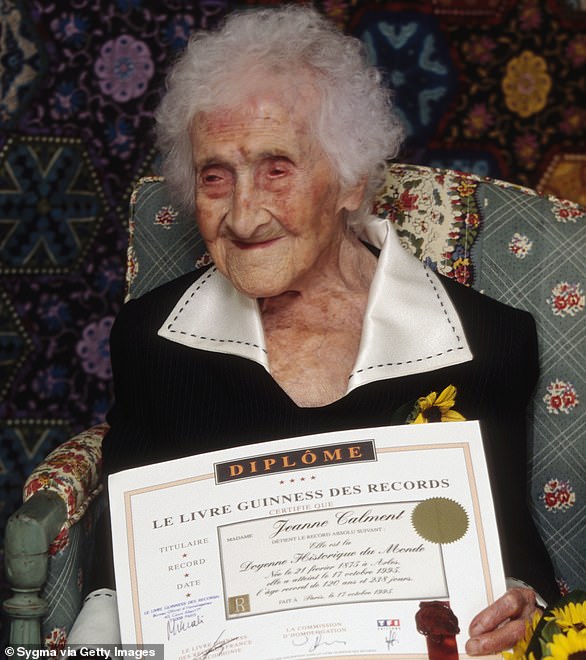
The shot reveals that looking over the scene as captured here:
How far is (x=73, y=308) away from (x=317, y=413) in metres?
1.20

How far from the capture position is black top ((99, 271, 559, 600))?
141cm

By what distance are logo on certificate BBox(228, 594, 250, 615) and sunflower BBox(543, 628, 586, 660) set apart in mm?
337

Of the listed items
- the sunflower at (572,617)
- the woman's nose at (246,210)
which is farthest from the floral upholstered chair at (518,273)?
the sunflower at (572,617)

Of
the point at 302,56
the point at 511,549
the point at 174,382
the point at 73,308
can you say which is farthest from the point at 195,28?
the point at 511,549

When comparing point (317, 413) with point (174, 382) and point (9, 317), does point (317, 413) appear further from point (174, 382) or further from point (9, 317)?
point (9, 317)

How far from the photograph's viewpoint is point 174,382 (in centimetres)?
149

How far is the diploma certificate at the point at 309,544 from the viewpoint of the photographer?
1107 mm

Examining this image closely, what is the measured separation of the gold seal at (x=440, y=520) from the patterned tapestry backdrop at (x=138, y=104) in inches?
52.4

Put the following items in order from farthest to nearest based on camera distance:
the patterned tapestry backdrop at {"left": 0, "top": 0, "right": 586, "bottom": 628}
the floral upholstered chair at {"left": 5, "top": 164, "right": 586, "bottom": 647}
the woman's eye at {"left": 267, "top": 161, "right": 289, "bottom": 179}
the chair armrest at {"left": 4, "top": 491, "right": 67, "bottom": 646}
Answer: the patterned tapestry backdrop at {"left": 0, "top": 0, "right": 586, "bottom": 628}, the floral upholstered chair at {"left": 5, "top": 164, "right": 586, "bottom": 647}, the woman's eye at {"left": 267, "top": 161, "right": 289, "bottom": 179}, the chair armrest at {"left": 4, "top": 491, "right": 67, "bottom": 646}

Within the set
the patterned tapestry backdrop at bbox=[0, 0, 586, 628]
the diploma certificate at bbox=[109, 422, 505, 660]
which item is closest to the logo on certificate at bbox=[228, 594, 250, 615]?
the diploma certificate at bbox=[109, 422, 505, 660]
